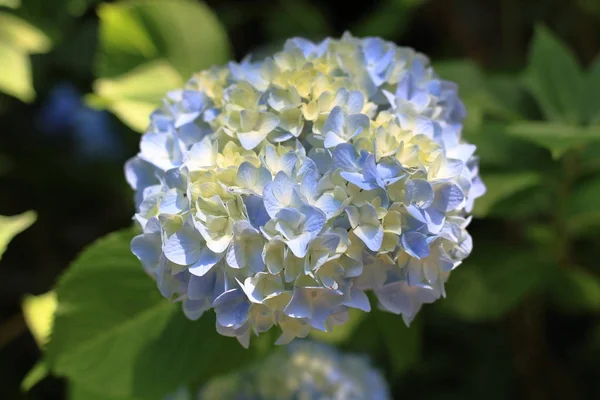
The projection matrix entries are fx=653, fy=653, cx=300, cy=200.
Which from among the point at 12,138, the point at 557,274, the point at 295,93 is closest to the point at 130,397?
the point at 295,93

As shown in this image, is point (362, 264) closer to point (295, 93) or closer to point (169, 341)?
point (295, 93)

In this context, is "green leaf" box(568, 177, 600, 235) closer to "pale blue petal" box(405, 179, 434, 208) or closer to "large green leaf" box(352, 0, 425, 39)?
"pale blue petal" box(405, 179, 434, 208)

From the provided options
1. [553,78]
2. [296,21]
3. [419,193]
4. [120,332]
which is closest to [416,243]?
[419,193]

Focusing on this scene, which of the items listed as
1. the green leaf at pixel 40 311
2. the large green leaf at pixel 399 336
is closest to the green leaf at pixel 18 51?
the green leaf at pixel 40 311

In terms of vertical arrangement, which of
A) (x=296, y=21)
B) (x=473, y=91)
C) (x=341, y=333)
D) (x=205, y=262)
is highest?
(x=205, y=262)

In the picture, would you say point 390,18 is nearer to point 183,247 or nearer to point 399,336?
point 399,336

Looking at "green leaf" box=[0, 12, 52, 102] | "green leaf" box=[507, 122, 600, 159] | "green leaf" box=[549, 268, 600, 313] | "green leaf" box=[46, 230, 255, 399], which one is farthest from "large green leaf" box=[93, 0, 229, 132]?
"green leaf" box=[549, 268, 600, 313]
